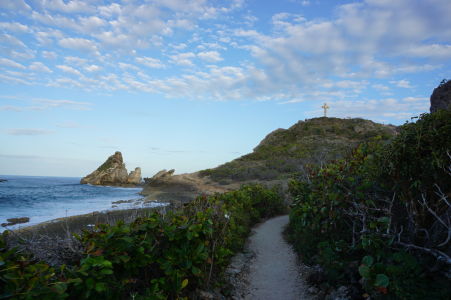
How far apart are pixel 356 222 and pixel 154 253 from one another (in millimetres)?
2878

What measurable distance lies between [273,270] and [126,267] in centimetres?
400

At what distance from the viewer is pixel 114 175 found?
61000 mm

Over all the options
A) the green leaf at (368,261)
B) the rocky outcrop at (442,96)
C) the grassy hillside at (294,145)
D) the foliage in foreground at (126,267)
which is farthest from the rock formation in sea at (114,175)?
the green leaf at (368,261)

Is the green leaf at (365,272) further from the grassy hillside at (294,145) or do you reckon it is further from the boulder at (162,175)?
the boulder at (162,175)

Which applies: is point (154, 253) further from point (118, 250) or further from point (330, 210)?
point (330, 210)

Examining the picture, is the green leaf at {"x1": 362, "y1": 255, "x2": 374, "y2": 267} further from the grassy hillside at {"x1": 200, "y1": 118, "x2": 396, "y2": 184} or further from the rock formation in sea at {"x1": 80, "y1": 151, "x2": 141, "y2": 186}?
the rock formation in sea at {"x1": 80, "y1": 151, "x2": 141, "y2": 186}

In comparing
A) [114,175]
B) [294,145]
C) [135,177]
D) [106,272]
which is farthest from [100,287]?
[135,177]

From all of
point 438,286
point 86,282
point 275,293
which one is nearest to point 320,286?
point 275,293

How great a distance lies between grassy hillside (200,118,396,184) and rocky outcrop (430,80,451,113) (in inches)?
958

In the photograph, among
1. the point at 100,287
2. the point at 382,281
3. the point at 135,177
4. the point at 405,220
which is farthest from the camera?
the point at 135,177

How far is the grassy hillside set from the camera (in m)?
31.5

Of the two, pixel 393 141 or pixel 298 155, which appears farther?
pixel 298 155

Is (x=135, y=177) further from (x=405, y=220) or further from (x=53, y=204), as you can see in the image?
(x=405, y=220)

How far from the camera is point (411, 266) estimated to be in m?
2.90
